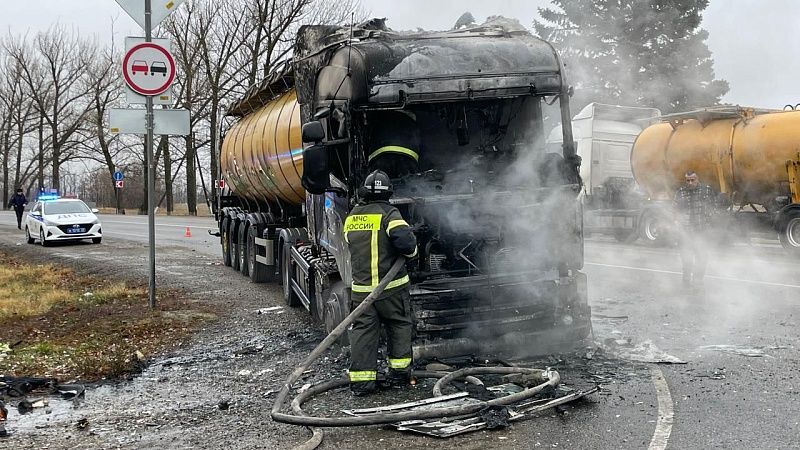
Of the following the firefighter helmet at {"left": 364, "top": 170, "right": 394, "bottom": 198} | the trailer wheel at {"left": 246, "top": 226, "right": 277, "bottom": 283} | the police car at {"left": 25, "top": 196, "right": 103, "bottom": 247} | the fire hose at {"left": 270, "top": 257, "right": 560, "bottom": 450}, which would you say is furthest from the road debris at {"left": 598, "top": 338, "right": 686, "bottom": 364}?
the police car at {"left": 25, "top": 196, "right": 103, "bottom": 247}

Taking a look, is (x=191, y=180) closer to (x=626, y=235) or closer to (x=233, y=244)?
(x=626, y=235)

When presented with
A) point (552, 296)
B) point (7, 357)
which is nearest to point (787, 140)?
point (552, 296)

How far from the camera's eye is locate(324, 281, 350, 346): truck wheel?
6.80 meters

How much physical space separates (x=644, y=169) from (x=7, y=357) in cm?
1528

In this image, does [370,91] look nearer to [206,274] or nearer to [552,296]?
[552,296]

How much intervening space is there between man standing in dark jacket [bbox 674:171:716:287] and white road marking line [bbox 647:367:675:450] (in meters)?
4.93

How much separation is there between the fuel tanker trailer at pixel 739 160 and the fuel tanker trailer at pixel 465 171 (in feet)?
28.6

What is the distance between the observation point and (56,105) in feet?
188

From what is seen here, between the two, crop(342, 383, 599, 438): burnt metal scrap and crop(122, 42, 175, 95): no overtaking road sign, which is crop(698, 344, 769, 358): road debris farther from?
crop(122, 42, 175, 95): no overtaking road sign

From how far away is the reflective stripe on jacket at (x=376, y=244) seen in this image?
5.88 metres

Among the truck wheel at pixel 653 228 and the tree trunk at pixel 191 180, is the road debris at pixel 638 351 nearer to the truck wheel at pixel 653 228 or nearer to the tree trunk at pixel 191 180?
the truck wheel at pixel 653 228

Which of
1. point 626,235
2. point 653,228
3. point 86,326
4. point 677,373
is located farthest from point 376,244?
point 626,235

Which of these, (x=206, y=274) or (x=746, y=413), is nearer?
(x=746, y=413)

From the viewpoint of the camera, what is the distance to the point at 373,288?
587 cm
